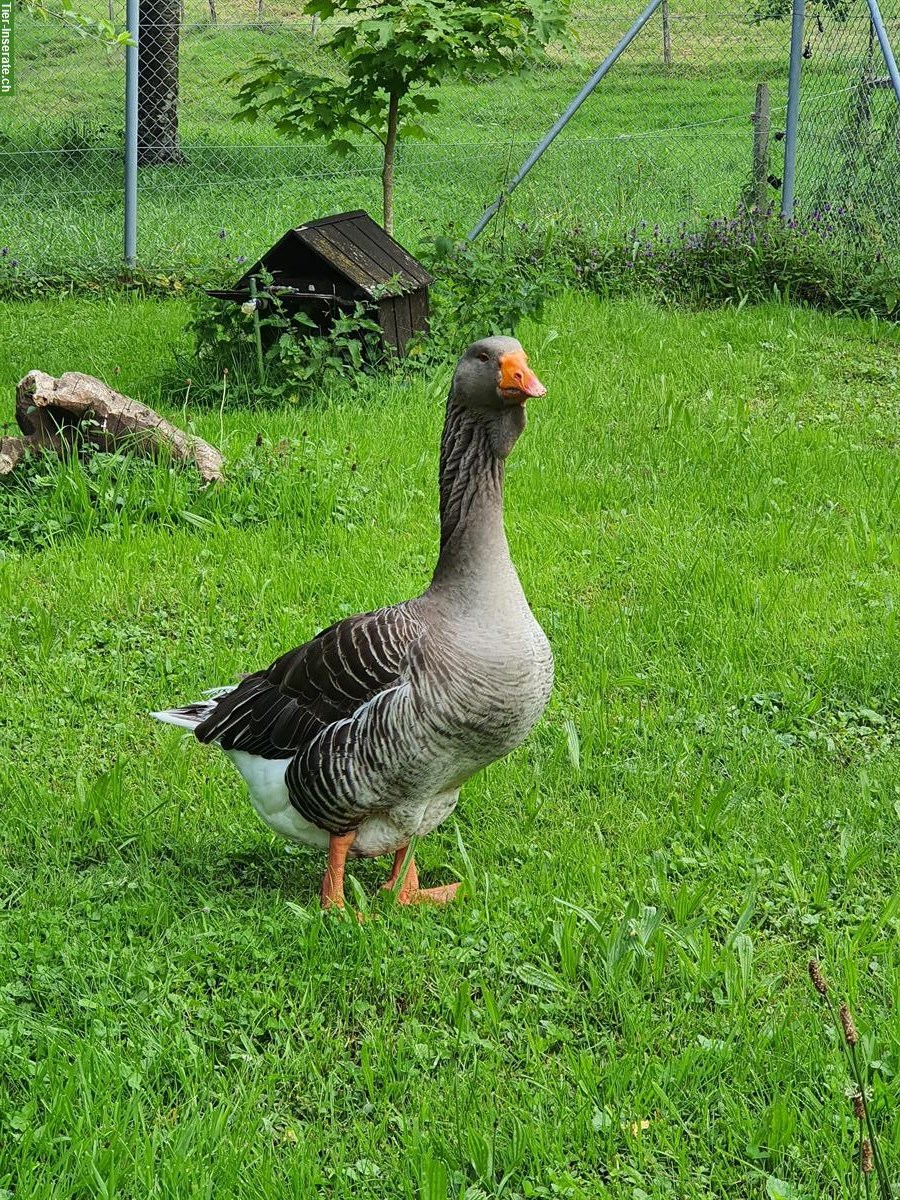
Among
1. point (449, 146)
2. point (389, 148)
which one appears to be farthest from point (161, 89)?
point (389, 148)

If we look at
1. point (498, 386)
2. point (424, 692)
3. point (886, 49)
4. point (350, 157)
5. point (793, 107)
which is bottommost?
point (424, 692)

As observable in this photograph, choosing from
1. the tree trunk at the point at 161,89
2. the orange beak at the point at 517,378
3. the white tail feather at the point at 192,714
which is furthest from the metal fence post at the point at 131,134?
the orange beak at the point at 517,378

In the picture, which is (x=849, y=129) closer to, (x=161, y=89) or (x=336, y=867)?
(x=161, y=89)

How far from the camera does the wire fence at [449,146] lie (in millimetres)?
10992

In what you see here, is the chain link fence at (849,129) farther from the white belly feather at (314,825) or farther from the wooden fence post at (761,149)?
the white belly feather at (314,825)

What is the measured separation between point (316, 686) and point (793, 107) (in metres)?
8.94

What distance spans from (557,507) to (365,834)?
3106 millimetres

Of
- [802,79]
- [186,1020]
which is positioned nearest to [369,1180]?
[186,1020]

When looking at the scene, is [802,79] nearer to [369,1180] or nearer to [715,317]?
[715,317]

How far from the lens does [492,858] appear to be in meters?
4.00

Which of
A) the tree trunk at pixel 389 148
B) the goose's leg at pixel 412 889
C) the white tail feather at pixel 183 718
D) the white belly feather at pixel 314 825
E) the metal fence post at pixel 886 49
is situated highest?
the metal fence post at pixel 886 49

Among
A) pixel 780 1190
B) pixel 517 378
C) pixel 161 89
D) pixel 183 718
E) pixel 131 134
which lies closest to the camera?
pixel 780 1190

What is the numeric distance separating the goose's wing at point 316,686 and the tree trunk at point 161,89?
11.4 m

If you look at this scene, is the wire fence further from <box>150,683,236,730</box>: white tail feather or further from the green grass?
<box>150,683,236,730</box>: white tail feather
